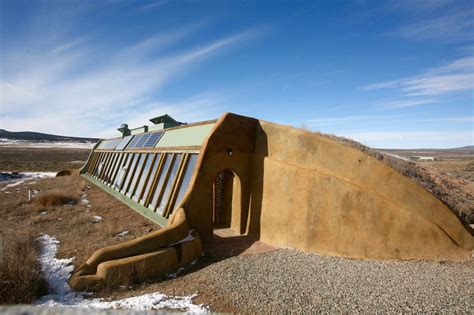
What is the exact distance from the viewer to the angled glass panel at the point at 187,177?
35.3 ft

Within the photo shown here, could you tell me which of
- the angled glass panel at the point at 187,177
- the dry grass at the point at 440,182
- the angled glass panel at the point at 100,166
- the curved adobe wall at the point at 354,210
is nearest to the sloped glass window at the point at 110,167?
the angled glass panel at the point at 100,166

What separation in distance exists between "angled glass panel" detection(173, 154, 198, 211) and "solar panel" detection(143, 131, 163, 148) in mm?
5201

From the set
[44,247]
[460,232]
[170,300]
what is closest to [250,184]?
[170,300]

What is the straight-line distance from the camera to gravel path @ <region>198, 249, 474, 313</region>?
5871 millimetres

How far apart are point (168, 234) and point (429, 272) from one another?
21.4ft

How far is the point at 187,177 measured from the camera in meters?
10.9

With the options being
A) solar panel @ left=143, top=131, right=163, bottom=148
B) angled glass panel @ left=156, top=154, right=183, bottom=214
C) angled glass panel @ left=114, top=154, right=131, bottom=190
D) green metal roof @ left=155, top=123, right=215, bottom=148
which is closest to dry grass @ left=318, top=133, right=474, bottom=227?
green metal roof @ left=155, top=123, right=215, bottom=148

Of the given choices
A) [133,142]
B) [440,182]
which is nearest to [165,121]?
[133,142]

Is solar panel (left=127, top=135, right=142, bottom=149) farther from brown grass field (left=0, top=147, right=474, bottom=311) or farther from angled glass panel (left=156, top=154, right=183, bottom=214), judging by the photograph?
angled glass panel (left=156, top=154, right=183, bottom=214)

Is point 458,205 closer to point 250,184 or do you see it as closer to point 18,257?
Result: point 250,184

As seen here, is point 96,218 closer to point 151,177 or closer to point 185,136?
point 151,177

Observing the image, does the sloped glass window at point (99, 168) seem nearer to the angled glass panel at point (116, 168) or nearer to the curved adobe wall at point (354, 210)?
the angled glass panel at point (116, 168)

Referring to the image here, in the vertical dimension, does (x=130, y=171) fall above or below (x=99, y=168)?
above

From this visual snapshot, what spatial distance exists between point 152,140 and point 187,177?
21.2ft
